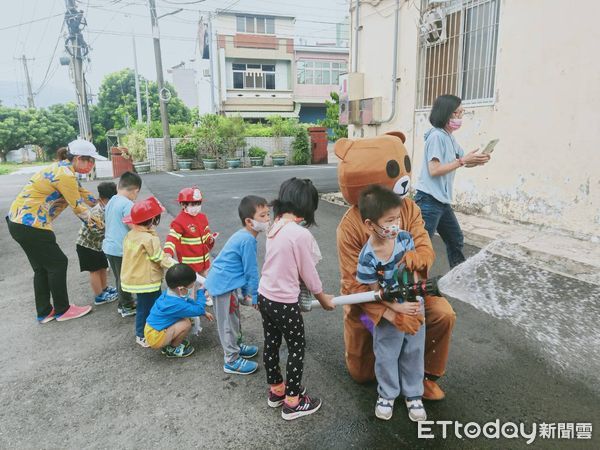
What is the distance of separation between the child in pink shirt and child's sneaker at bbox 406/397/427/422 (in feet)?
1.83

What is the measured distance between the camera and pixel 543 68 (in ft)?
19.6

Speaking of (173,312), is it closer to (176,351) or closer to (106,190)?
(176,351)

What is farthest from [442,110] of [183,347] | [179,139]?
[179,139]

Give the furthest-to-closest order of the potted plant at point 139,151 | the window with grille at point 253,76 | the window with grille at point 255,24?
1. the window with grille at point 253,76
2. the window with grille at point 255,24
3. the potted plant at point 139,151

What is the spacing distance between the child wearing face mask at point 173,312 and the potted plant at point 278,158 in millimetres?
17579

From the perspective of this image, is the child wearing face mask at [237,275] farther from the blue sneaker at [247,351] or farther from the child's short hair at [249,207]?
the blue sneaker at [247,351]

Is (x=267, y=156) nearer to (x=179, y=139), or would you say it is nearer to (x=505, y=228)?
(x=179, y=139)

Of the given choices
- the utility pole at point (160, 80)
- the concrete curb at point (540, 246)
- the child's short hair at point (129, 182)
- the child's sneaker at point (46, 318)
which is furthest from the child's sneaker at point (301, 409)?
the utility pole at point (160, 80)

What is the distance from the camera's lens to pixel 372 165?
271 cm

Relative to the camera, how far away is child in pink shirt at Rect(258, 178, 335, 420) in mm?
2498

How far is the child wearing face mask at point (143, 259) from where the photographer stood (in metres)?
3.49

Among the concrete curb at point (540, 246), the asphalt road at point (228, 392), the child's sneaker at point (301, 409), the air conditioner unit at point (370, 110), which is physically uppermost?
the air conditioner unit at point (370, 110)

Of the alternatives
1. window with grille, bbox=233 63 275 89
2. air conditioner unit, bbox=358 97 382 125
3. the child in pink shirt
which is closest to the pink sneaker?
the child in pink shirt

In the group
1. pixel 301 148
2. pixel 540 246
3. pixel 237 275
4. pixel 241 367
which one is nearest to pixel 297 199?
pixel 237 275
